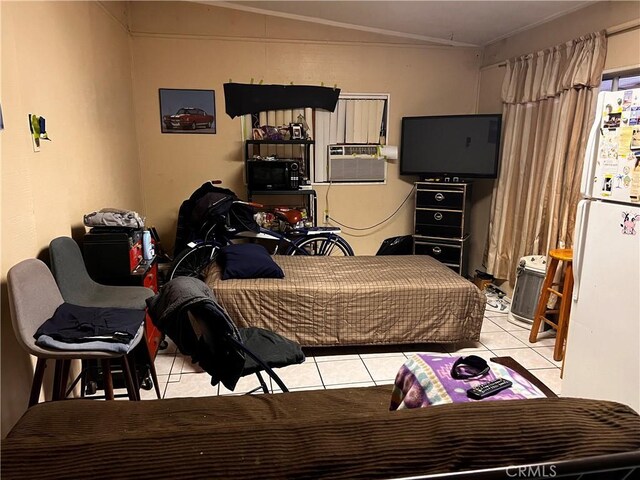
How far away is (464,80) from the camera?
5027 millimetres

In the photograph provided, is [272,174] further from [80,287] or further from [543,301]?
[543,301]

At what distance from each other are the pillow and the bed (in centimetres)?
6

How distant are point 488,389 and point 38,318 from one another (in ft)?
6.25

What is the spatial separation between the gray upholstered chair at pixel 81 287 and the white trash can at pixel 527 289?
2.98m

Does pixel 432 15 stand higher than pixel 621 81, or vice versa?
pixel 432 15

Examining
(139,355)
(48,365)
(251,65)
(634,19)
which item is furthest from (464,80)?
Answer: (48,365)

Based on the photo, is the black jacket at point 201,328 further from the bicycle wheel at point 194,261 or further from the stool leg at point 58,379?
the bicycle wheel at point 194,261

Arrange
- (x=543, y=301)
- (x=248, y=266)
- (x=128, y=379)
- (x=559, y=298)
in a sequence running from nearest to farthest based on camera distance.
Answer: (x=128, y=379), (x=248, y=266), (x=543, y=301), (x=559, y=298)

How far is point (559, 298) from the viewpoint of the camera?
3.46m

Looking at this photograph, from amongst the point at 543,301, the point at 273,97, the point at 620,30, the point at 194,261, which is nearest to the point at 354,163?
the point at 273,97

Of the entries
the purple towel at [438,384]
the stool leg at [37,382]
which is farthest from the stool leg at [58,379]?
the purple towel at [438,384]

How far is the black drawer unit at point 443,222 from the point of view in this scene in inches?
181

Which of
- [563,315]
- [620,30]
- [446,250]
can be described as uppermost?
[620,30]

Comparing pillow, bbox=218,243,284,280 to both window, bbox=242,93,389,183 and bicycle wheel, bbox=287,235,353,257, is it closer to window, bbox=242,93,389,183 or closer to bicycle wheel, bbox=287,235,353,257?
bicycle wheel, bbox=287,235,353,257
